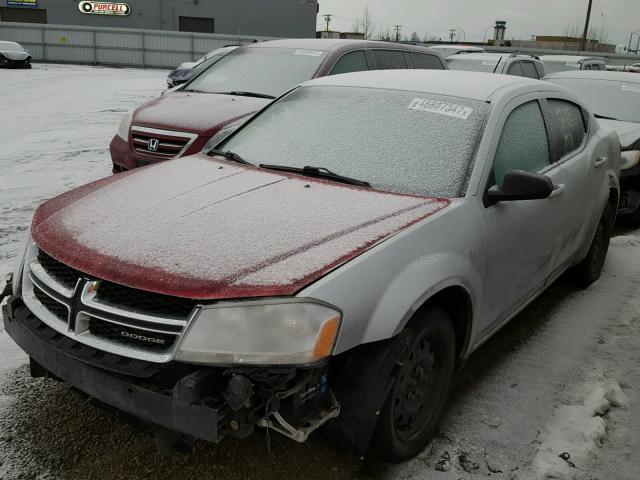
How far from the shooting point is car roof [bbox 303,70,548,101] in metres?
3.49

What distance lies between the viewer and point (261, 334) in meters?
2.12

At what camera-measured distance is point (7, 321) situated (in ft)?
8.84

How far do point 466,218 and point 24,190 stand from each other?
5.56 meters

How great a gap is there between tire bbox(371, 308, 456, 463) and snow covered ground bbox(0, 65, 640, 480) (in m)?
0.11

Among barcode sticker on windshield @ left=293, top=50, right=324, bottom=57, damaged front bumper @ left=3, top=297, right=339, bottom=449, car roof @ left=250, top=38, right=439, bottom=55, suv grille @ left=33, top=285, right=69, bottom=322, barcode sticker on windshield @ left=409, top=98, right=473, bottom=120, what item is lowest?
damaged front bumper @ left=3, top=297, right=339, bottom=449

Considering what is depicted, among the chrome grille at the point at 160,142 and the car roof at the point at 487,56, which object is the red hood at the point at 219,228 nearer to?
the chrome grille at the point at 160,142

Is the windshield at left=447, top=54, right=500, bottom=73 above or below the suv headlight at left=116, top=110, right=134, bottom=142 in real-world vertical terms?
above

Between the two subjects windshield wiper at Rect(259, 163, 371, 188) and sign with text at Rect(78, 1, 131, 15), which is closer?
windshield wiper at Rect(259, 163, 371, 188)

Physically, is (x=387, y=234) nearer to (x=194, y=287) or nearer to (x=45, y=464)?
(x=194, y=287)

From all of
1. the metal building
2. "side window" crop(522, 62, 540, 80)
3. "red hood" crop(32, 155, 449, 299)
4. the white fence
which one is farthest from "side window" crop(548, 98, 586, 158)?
the metal building

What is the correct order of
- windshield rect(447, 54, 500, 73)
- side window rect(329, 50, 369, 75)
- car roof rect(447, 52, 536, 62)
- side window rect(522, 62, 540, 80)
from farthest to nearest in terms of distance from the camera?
side window rect(522, 62, 540, 80) → car roof rect(447, 52, 536, 62) → windshield rect(447, 54, 500, 73) → side window rect(329, 50, 369, 75)

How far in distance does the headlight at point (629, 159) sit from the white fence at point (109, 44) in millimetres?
31139

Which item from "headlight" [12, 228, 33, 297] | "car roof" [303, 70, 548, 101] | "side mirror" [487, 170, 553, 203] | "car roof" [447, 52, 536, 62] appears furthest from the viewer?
"car roof" [447, 52, 536, 62]

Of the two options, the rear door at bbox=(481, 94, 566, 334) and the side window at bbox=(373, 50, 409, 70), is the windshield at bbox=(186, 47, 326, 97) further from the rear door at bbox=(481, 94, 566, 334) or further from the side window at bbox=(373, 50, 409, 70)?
the rear door at bbox=(481, 94, 566, 334)
